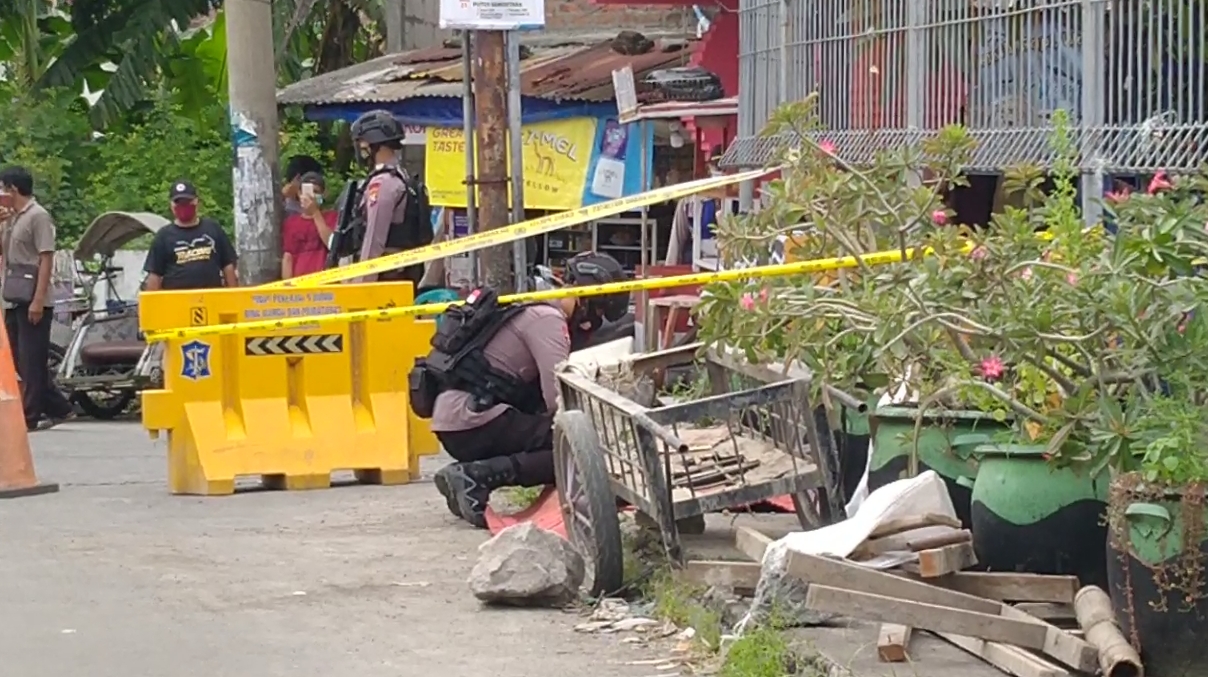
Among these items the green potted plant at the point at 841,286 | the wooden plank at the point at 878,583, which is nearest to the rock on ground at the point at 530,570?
the green potted plant at the point at 841,286

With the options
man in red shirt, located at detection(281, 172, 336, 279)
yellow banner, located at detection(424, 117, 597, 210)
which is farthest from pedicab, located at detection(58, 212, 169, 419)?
yellow banner, located at detection(424, 117, 597, 210)

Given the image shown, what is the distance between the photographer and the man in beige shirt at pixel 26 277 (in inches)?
581

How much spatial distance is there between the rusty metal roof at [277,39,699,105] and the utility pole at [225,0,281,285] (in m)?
1.82

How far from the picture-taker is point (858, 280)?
319 inches

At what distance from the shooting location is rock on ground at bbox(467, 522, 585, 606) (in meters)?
7.66

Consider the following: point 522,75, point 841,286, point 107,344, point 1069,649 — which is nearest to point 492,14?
point 841,286

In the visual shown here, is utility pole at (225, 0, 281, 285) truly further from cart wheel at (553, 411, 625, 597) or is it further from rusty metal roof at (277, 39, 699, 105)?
cart wheel at (553, 411, 625, 597)

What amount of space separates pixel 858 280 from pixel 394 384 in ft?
14.1

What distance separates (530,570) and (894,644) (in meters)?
1.81

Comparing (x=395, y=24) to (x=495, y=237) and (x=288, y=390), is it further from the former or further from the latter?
(x=495, y=237)

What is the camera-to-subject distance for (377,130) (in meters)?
13.1

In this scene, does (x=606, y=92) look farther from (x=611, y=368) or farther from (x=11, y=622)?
(x=11, y=622)

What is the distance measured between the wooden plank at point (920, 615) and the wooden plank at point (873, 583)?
0.21 ft

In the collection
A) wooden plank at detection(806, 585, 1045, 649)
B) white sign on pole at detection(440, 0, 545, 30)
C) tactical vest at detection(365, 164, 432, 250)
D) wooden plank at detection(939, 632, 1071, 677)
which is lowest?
wooden plank at detection(939, 632, 1071, 677)
